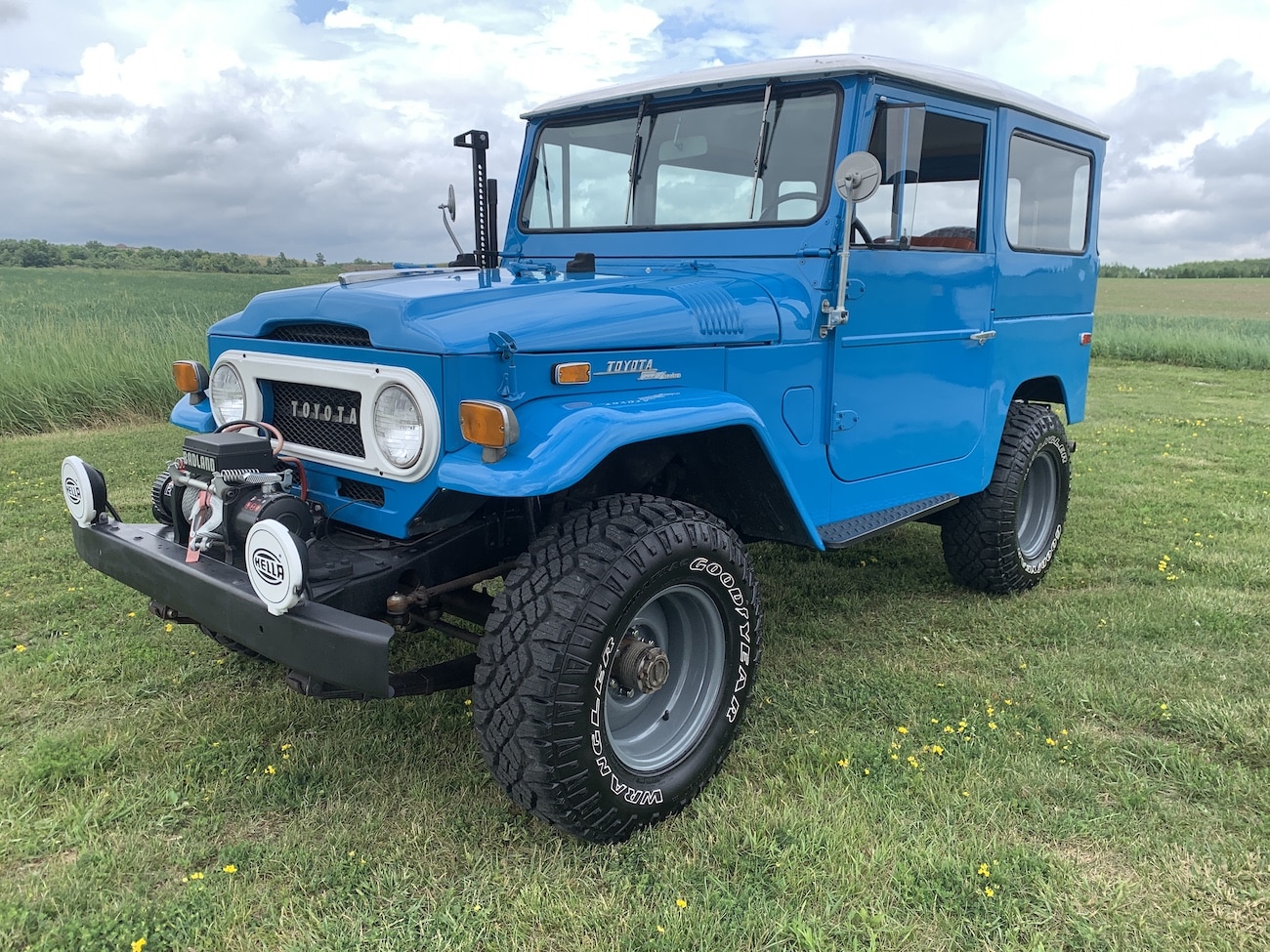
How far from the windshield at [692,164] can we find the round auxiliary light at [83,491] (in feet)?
7.04

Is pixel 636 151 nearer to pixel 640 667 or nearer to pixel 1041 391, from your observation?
pixel 640 667

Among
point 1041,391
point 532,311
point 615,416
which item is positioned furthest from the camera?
point 1041,391

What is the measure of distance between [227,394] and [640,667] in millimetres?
1771

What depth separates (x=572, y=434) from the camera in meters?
2.42

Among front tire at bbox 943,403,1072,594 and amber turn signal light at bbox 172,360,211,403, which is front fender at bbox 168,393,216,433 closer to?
amber turn signal light at bbox 172,360,211,403

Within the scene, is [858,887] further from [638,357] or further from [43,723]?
[43,723]

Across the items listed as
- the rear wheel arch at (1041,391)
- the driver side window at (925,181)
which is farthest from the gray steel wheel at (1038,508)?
the driver side window at (925,181)

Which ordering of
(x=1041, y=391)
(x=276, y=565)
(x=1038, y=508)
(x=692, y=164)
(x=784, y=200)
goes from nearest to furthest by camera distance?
(x=276, y=565) < (x=784, y=200) < (x=692, y=164) < (x=1041, y=391) < (x=1038, y=508)

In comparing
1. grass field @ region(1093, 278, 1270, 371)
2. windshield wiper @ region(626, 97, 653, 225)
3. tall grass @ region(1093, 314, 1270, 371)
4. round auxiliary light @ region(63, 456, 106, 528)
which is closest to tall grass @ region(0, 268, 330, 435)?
windshield wiper @ region(626, 97, 653, 225)

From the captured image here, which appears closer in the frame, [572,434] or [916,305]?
[572,434]

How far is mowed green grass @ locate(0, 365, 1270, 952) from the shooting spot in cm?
236

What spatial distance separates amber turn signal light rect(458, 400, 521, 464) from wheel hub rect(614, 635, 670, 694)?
28.0 inches

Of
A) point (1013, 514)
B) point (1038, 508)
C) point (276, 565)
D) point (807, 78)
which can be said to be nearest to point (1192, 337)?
point (1038, 508)

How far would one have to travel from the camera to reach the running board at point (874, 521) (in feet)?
11.5
